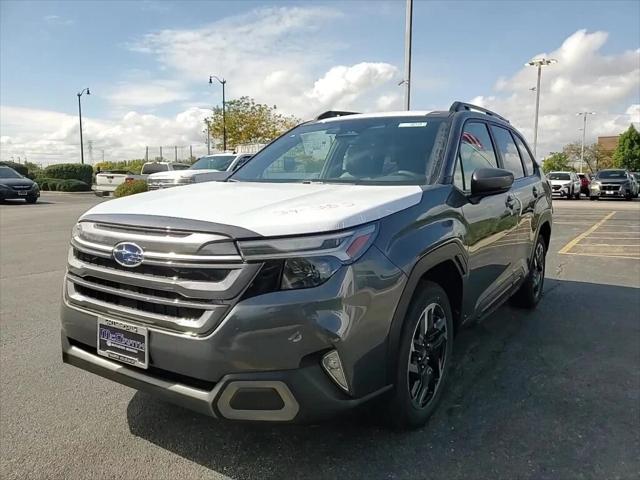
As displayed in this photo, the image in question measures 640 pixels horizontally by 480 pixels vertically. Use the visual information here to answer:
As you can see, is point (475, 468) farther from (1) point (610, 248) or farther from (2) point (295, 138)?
(1) point (610, 248)

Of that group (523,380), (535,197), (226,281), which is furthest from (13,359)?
(535,197)

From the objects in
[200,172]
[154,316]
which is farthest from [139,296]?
[200,172]

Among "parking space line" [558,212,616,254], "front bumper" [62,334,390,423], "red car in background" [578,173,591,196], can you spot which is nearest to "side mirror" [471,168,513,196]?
"front bumper" [62,334,390,423]

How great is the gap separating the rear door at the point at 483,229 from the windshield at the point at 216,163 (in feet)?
39.0

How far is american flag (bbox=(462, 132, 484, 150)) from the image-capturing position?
11.6 ft

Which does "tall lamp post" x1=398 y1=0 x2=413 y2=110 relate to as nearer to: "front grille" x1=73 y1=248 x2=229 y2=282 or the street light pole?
the street light pole

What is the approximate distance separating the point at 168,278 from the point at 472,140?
2437mm

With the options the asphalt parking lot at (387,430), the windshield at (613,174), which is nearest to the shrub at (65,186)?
the windshield at (613,174)

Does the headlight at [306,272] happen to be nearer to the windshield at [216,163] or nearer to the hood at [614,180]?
the windshield at [216,163]

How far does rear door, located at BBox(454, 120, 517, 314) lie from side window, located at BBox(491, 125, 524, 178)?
24 centimetres

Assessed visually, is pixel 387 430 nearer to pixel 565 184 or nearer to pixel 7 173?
Answer: pixel 7 173

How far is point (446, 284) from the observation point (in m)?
3.15

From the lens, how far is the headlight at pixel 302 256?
213 centimetres

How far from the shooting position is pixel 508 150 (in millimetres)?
4602
